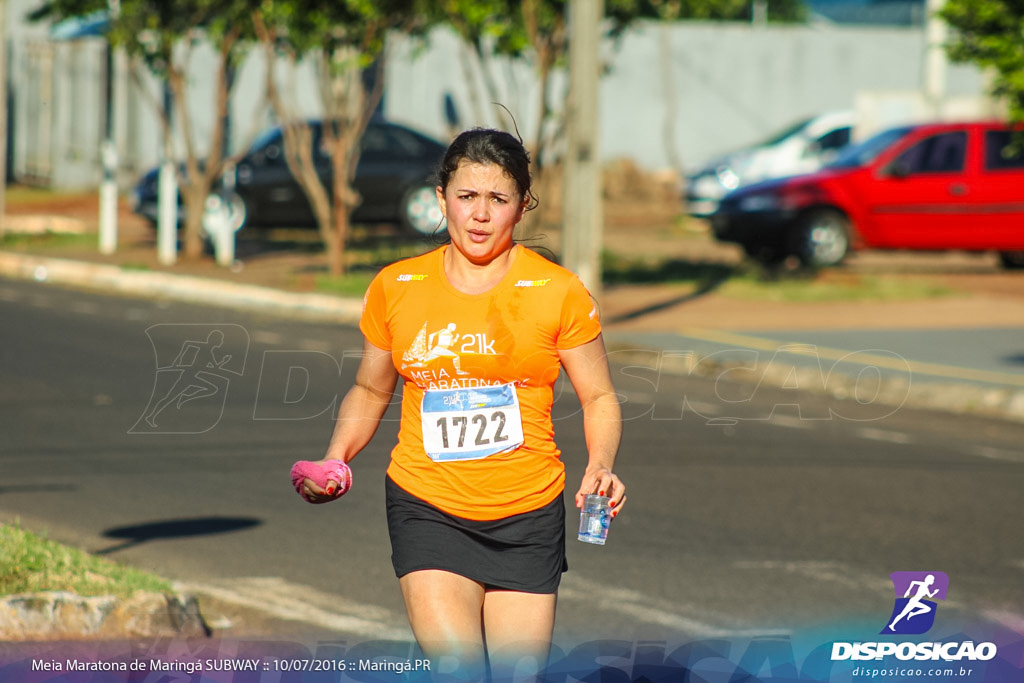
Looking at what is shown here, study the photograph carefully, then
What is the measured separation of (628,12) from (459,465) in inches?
623

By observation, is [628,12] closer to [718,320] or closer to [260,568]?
[718,320]

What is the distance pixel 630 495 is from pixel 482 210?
461 cm

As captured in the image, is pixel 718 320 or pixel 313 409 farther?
pixel 718 320

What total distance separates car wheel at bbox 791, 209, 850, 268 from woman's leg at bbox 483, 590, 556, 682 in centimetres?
1768

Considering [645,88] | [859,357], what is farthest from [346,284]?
[645,88]

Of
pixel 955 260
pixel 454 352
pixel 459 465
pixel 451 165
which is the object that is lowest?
pixel 955 260

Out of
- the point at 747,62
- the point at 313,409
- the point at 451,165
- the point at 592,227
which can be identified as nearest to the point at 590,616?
the point at 451,165

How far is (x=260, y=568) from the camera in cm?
665

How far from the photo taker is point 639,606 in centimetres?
620

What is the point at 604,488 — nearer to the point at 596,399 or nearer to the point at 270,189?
the point at 596,399

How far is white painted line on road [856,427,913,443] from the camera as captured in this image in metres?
10.6

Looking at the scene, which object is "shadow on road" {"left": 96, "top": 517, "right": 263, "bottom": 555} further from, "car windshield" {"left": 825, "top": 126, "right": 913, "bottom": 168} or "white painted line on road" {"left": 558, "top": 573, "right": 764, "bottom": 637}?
"car windshield" {"left": 825, "top": 126, "right": 913, "bottom": 168}

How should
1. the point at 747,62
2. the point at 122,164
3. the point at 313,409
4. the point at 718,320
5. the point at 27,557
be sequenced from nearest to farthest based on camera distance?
the point at 27,557 < the point at 313,409 < the point at 718,320 < the point at 122,164 < the point at 747,62

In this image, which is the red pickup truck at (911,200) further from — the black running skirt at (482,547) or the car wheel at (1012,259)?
the black running skirt at (482,547)
